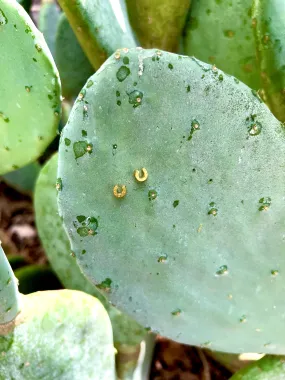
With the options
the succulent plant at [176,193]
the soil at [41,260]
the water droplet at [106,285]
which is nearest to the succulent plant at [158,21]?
the succulent plant at [176,193]

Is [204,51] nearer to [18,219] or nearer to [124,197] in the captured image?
[124,197]

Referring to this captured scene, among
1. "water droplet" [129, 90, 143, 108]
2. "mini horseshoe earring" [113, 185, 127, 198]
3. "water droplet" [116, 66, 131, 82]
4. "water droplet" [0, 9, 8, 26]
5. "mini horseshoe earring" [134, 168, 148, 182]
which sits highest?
"water droplet" [0, 9, 8, 26]

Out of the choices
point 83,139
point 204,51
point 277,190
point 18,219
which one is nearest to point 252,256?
point 277,190

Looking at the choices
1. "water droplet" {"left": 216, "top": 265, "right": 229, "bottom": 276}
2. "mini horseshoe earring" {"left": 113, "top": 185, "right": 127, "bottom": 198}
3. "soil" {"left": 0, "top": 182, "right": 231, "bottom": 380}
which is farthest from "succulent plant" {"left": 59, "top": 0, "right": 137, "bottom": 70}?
"soil" {"left": 0, "top": 182, "right": 231, "bottom": 380}

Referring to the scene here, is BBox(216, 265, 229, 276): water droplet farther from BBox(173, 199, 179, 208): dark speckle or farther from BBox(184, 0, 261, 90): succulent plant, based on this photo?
BBox(184, 0, 261, 90): succulent plant

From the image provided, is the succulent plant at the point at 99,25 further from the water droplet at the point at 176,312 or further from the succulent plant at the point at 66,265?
the water droplet at the point at 176,312
